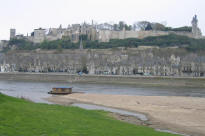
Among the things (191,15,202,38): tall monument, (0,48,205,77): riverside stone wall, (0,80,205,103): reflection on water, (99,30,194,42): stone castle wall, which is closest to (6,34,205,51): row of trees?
(99,30,194,42): stone castle wall

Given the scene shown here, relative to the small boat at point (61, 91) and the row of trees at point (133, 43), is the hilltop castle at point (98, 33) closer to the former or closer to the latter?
the row of trees at point (133, 43)

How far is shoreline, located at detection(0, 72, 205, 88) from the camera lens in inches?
2266

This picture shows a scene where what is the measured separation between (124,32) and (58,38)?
28.2 metres

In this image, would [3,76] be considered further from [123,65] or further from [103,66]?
[123,65]

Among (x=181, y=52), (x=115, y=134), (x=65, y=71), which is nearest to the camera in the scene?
(x=115, y=134)

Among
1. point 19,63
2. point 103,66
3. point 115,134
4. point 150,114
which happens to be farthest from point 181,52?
point 115,134

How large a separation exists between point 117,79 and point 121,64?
1747 cm

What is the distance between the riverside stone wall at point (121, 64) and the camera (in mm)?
73938

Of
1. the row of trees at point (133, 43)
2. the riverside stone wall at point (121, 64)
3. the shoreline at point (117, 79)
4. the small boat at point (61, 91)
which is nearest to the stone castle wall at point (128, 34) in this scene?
the row of trees at point (133, 43)

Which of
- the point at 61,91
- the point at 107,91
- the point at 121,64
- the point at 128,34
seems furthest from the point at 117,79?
the point at 128,34

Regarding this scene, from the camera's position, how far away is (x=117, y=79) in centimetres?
6306

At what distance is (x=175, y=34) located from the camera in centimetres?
11506

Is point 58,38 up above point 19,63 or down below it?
above

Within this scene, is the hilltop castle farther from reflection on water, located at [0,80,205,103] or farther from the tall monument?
reflection on water, located at [0,80,205,103]
